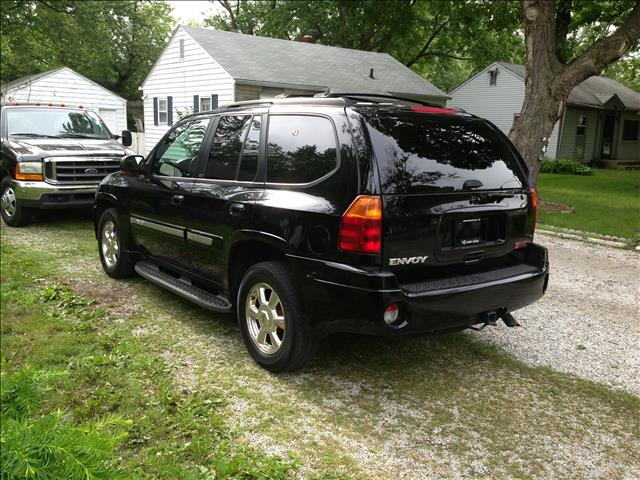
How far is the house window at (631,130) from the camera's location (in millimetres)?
31703

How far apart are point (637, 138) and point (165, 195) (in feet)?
110

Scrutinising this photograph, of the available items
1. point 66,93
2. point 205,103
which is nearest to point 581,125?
point 205,103

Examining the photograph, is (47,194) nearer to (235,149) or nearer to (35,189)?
(35,189)

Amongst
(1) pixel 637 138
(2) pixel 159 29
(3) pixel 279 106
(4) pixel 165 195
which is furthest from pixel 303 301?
(2) pixel 159 29

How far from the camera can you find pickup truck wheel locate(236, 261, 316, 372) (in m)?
3.71

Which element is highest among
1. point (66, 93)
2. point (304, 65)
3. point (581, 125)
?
point (304, 65)

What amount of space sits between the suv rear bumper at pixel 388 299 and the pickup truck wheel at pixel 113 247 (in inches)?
A: 117

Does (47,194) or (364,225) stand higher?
(364,225)

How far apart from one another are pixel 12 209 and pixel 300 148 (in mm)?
7198

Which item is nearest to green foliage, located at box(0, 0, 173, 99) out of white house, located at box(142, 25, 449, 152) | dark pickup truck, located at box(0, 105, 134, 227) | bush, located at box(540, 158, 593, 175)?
white house, located at box(142, 25, 449, 152)

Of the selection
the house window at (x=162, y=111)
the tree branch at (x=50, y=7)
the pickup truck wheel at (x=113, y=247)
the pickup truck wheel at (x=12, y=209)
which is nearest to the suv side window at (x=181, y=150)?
the pickup truck wheel at (x=113, y=247)

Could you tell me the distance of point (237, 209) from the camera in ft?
13.6

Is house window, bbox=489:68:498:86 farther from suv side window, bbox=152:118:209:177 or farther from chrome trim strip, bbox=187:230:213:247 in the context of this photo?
chrome trim strip, bbox=187:230:213:247

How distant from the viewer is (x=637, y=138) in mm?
32000
